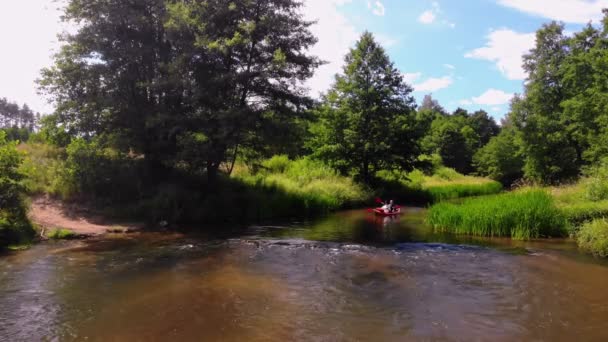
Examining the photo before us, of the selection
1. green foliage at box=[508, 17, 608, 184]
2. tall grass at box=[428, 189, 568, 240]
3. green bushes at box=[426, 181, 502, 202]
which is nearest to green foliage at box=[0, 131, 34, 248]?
tall grass at box=[428, 189, 568, 240]

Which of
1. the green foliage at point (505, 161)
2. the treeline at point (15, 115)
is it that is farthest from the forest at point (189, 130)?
the treeline at point (15, 115)

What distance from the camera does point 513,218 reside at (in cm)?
1611

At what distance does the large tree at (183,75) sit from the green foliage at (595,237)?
1380 centimetres

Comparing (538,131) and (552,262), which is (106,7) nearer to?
(552,262)

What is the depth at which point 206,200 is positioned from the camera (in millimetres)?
21016

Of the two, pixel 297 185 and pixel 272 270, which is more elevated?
pixel 297 185

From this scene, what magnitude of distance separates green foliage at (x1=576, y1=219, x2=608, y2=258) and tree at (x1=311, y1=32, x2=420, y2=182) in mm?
19367

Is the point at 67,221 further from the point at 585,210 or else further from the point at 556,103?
the point at 556,103

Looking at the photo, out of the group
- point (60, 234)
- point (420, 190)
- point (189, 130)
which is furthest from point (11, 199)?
point (420, 190)

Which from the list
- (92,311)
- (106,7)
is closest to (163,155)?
(106,7)

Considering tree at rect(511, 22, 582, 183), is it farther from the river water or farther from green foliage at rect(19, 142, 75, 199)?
green foliage at rect(19, 142, 75, 199)

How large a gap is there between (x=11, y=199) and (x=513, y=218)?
18.6 meters

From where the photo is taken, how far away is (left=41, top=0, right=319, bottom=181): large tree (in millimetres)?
20281

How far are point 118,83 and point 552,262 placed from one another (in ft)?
68.9
